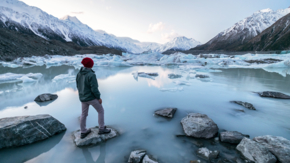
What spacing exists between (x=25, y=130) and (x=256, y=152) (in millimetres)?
3791

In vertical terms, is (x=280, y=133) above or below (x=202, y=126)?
below

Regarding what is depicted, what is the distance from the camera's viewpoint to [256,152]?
6.48ft

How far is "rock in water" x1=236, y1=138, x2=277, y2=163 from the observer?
1881 millimetres

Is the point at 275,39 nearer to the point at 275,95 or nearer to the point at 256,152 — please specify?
the point at 275,95

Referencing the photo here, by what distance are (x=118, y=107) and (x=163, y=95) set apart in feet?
6.53

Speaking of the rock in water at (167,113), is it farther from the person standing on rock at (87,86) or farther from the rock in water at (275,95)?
the rock in water at (275,95)

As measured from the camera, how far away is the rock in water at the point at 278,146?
1.88 meters

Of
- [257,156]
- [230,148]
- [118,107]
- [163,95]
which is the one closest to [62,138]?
[118,107]

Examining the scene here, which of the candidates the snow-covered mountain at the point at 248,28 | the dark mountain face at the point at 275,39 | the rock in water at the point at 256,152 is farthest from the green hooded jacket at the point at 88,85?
the snow-covered mountain at the point at 248,28

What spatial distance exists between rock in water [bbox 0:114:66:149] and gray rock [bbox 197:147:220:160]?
272cm

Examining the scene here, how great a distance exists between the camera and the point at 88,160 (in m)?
2.07

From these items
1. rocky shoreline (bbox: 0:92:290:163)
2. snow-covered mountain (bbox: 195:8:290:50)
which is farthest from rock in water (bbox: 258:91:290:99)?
snow-covered mountain (bbox: 195:8:290:50)

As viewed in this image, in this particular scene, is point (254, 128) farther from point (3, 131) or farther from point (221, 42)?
point (221, 42)

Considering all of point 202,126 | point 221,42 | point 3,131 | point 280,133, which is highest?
point 221,42
